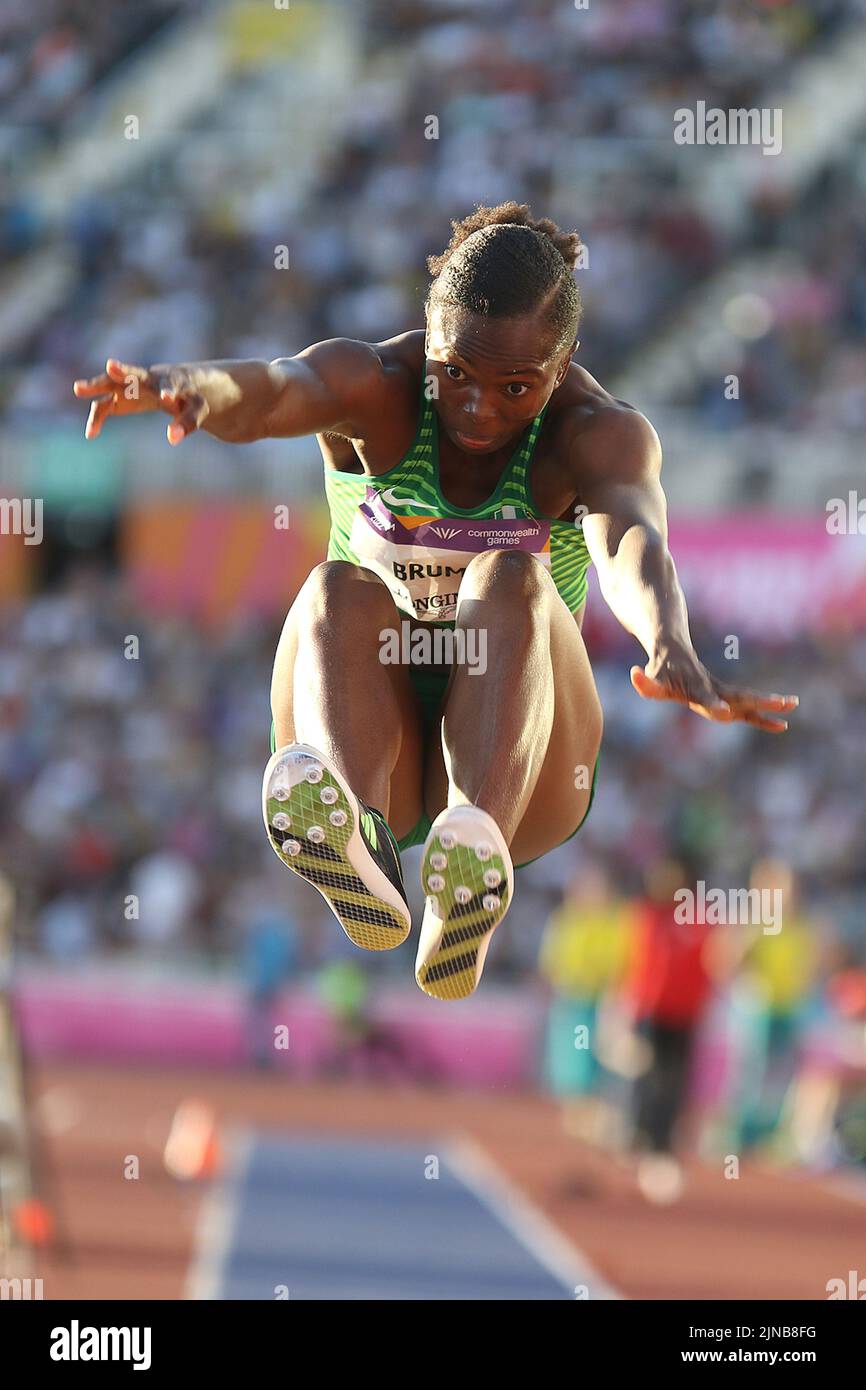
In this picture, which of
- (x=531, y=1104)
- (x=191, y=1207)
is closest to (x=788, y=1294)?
(x=191, y=1207)

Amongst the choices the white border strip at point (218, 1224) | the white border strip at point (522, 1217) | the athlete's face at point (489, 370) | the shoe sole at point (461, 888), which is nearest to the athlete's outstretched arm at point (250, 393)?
the athlete's face at point (489, 370)

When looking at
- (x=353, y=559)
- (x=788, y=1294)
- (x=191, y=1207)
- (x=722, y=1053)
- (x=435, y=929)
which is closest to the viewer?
(x=435, y=929)

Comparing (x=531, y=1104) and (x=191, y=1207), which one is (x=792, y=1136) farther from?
(x=191, y=1207)

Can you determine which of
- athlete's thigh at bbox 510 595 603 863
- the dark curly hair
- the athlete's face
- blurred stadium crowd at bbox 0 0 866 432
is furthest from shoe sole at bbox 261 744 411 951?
blurred stadium crowd at bbox 0 0 866 432

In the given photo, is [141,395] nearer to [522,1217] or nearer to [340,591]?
[340,591]

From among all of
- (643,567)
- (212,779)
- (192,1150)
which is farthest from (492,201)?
(643,567)

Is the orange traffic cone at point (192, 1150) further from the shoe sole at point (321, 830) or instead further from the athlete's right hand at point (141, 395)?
the athlete's right hand at point (141, 395)

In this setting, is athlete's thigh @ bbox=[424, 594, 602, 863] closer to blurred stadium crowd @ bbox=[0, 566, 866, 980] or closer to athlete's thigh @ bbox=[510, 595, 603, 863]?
athlete's thigh @ bbox=[510, 595, 603, 863]

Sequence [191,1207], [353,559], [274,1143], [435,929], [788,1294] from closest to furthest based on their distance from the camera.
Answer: [435,929] < [353,559] < [788,1294] < [191,1207] < [274,1143]

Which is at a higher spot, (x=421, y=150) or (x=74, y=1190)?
(x=421, y=150)

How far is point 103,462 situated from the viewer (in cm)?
1484

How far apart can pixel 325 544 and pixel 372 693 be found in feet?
34.1

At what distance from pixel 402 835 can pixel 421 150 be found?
40.6ft

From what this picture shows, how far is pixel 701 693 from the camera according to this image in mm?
3312
